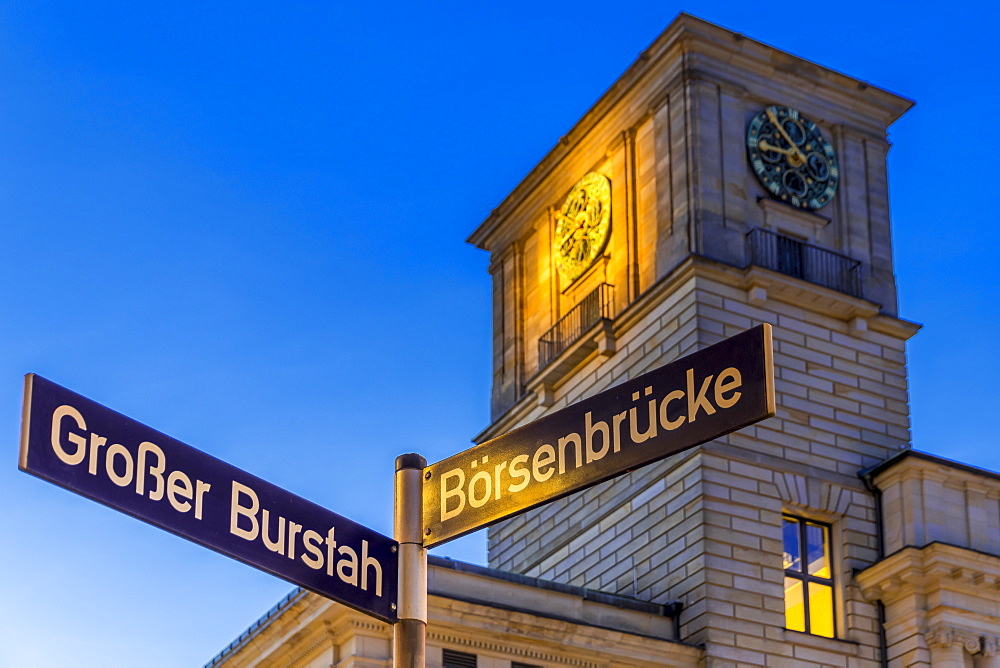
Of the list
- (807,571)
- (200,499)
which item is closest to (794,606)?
(807,571)

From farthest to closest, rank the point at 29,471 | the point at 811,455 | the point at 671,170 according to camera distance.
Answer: the point at 671,170
the point at 811,455
the point at 29,471

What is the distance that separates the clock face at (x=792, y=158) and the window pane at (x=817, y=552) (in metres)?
8.29

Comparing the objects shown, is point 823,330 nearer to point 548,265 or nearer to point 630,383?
point 548,265

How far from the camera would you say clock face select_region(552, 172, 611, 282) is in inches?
1644

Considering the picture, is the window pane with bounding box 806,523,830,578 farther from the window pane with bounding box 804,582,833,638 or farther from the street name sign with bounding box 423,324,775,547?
the street name sign with bounding box 423,324,775,547

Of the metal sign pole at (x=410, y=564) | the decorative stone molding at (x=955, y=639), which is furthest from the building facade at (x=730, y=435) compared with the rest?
the metal sign pole at (x=410, y=564)

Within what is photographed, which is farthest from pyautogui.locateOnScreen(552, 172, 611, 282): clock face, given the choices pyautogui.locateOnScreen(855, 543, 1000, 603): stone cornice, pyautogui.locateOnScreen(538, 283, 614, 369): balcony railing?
pyautogui.locateOnScreen(855, 543, 1000, 603): stone cornice

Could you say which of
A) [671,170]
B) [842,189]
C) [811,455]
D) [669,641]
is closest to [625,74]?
[671,170]

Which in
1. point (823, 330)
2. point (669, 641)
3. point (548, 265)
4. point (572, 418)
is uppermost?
point (548, 265)

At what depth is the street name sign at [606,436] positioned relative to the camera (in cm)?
714

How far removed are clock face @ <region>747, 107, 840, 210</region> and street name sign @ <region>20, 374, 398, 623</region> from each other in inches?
1303

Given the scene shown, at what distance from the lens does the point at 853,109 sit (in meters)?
42.2

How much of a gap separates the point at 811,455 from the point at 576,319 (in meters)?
7.64

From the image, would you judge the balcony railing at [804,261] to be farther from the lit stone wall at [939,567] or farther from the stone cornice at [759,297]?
the lit stone wall at [939,567]
